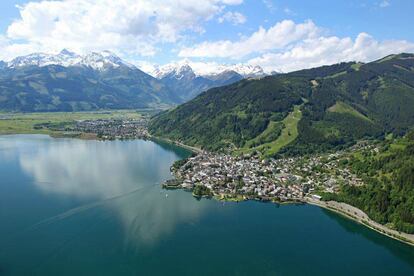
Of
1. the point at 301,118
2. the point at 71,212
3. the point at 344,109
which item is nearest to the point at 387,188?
the point at 71,212

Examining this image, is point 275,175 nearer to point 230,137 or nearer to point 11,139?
point 230,137

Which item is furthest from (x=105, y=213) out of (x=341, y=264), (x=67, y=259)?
(x=341, y=264)

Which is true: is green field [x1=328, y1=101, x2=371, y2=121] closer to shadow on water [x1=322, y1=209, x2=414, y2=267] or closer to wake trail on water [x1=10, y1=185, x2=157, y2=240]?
shadow on water [x1=322, y1=209, x2=414, y2=267]

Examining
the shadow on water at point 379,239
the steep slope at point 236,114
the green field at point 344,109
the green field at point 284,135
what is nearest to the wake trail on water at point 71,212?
the shadow on water at point 379,239

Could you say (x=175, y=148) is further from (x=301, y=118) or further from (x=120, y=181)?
(x=120, y=181)

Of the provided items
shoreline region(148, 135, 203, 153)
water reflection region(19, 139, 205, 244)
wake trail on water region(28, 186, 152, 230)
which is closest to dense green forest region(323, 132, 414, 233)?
water reflection region(19, 139, 205, 244)

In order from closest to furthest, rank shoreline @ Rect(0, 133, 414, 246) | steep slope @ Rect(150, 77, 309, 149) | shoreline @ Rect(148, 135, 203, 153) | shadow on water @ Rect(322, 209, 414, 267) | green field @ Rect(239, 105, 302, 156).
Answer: shadow on water @ Rect(322, 209, 414, 267) → shoreline @ Rect(0, 133, 414, 246) → green field @ Rect(239, 105, 302, 156) → shoreline @ Rect(148, 135, 203, 153) → steep slope @ Rect(150, 77, 309, 149)
